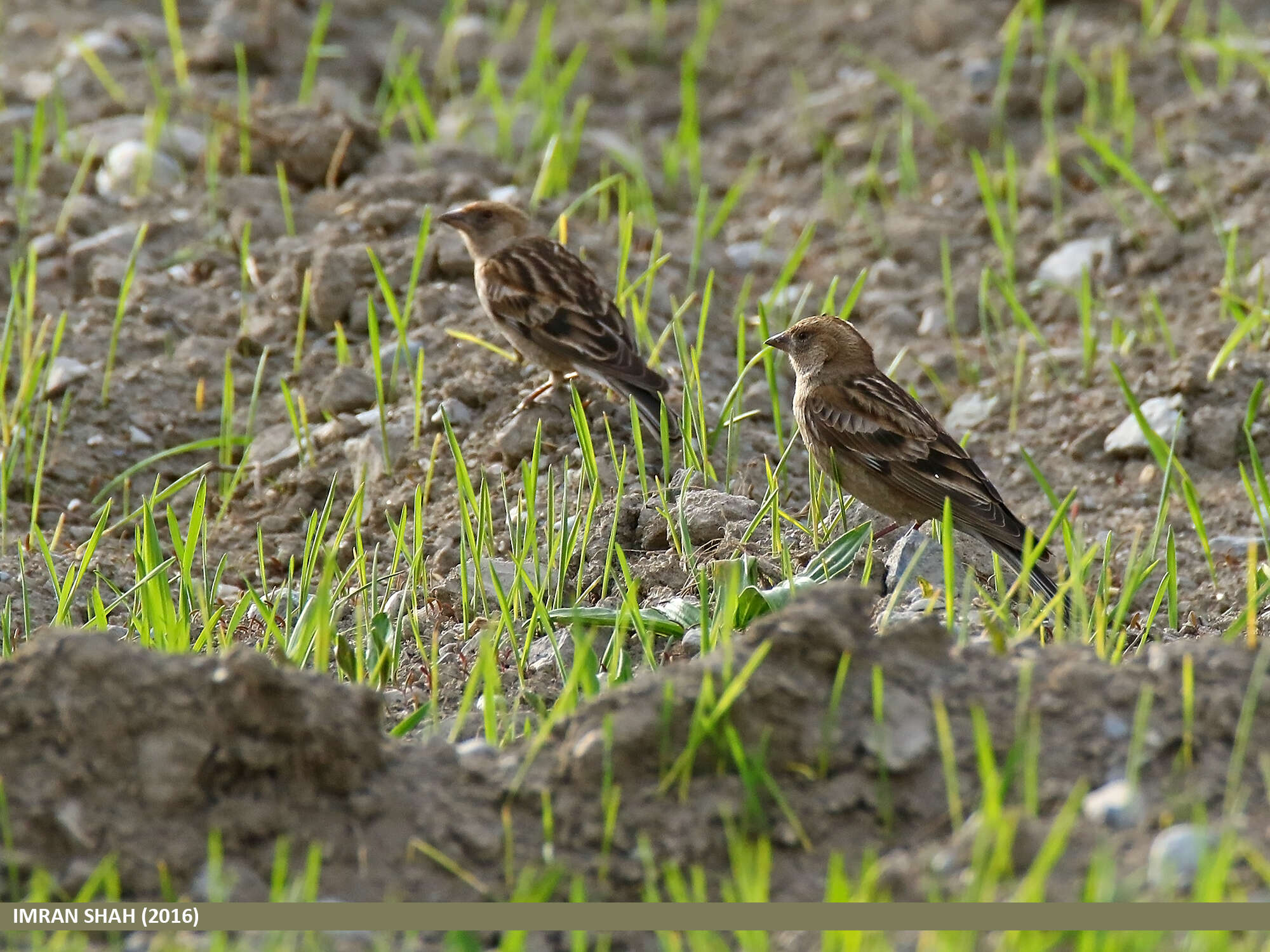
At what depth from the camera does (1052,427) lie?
21.8 feet

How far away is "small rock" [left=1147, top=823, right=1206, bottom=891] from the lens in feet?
8.66

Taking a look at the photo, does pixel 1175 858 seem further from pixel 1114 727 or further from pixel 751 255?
pixel 751 255

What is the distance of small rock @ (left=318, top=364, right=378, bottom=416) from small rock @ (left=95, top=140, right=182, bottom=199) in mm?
2544

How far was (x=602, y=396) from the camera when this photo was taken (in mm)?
6273

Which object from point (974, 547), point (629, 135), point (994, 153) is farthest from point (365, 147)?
point (974, 547)

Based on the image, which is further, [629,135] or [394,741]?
[629,135]

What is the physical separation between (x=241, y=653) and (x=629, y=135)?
24.0ft

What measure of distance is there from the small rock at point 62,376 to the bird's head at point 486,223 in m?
1.65

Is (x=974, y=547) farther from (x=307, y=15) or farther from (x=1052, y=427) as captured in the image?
(x=307, y=15)

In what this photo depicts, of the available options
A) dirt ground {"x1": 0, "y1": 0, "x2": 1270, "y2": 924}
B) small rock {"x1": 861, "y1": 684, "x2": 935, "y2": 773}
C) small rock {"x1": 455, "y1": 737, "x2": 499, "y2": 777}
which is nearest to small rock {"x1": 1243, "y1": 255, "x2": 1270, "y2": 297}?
Result: dirt ground {"x1": 0, "y1": 0, "x2": 1270, "y2": 924}

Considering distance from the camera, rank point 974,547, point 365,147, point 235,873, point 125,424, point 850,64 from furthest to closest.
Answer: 1. point 850,64
2. point 365,147
3. point 125,424
4. point 974,547
5. point 235,873

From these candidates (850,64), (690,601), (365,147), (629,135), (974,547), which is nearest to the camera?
(690,601)

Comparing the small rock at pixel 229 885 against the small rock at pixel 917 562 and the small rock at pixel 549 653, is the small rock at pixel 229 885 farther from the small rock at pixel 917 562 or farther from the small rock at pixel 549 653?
the small rock at pixel 917 562

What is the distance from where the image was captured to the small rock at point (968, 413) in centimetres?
686
